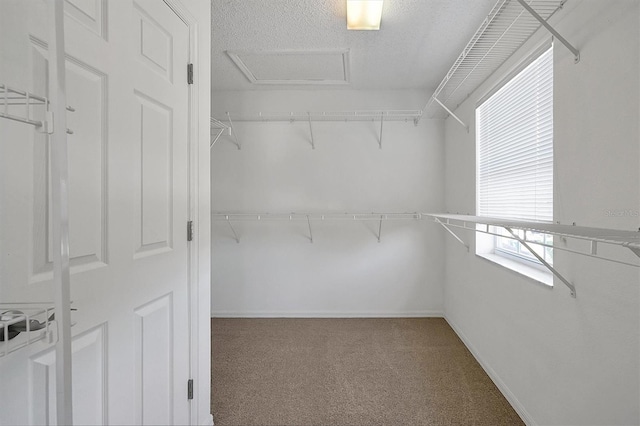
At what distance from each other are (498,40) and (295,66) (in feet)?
5.58

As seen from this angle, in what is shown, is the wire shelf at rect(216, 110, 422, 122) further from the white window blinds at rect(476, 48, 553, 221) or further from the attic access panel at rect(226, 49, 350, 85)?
the white window blinds at rect(476, 48, 553, 221)

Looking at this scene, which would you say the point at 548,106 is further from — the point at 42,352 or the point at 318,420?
the point at 42,352

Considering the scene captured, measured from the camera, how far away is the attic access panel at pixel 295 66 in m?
2.65

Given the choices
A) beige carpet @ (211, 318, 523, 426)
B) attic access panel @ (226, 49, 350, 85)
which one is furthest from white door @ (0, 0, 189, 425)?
attic access panel @ (226, 49, 350, 85)

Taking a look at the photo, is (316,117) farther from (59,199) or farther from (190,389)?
(59,199)

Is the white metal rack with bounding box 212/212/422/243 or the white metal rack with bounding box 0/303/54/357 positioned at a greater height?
the white metal rack with bounding box 212/212/422/243

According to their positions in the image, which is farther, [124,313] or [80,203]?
[124,313]

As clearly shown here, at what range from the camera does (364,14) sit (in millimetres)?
1989

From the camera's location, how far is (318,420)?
6.23 feet

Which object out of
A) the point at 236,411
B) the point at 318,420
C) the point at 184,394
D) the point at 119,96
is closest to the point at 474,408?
the point at 318,420

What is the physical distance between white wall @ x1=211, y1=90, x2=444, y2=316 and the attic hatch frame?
0.97m

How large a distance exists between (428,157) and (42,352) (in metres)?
3.31

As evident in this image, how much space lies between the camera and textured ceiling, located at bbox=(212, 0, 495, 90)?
6.63 ft

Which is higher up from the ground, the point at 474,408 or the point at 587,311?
the point at 587,311
